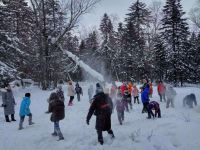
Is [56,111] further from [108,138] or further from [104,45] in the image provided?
[104,45]

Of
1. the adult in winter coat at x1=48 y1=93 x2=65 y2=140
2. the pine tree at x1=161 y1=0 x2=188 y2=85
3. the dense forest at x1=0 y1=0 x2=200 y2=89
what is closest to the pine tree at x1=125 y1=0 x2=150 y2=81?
the dense forest at x1=0 y1=0 x2=200 y2=89

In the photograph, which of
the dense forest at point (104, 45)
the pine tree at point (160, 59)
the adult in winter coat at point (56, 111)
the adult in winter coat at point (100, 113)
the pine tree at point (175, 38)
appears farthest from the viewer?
the pine tree at point (160, 59)

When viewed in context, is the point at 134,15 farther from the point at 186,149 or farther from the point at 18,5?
the point at 186,149

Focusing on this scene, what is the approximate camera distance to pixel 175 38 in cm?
4106

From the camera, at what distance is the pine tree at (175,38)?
39.8m

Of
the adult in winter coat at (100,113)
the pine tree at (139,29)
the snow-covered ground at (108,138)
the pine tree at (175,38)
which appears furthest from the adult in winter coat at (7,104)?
the pine tree at (139,29)

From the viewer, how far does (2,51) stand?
25.3 metres

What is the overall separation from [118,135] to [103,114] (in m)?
1.31

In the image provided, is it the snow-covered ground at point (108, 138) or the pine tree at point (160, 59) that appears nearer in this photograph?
the snow-covered ground at point (108, 138)

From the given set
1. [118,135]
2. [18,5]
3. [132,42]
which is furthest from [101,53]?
[118,135]

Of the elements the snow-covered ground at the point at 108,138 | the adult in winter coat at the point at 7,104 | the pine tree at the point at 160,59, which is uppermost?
the pine tree at the point at 160,59

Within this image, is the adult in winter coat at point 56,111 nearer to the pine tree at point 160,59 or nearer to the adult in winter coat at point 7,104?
the adult in winter coat at point 7,104

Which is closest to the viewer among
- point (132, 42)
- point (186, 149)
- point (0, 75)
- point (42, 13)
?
point (186, 149)

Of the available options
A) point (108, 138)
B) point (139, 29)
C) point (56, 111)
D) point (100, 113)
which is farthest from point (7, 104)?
point (139, 29)
